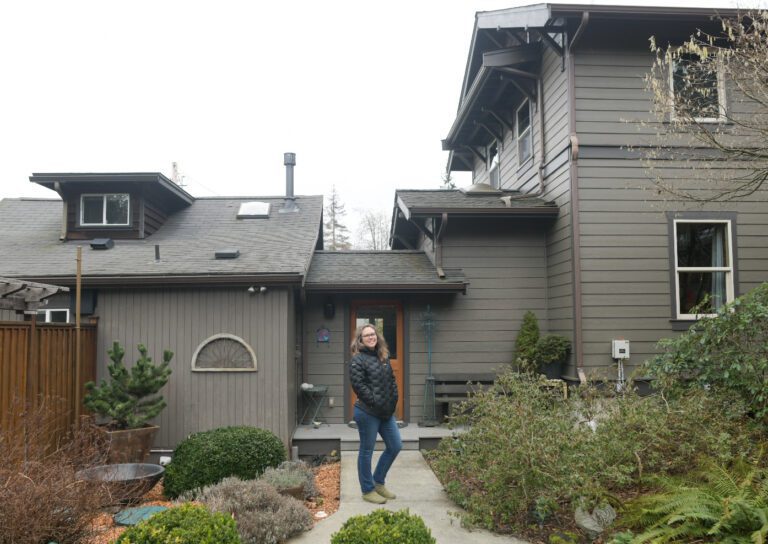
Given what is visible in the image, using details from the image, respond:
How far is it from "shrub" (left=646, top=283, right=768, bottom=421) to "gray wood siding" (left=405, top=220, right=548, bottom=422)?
10.1 feet

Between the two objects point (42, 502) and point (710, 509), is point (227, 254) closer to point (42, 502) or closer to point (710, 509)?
point (42, 502)

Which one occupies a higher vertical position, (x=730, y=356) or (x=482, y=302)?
(x=482, y=302)

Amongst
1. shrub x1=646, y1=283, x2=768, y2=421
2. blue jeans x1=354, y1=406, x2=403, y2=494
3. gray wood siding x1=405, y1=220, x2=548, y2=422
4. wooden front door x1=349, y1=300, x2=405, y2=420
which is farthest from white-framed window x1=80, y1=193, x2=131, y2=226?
shrub x1=646, y1=283, x2=768, y2=421

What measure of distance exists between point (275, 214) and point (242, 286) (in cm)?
351

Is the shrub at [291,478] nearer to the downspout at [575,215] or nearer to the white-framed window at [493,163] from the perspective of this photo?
the downspout at [575,215]

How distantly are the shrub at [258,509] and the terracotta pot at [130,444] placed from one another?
143 centimetres

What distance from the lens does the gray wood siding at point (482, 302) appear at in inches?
Result: 363

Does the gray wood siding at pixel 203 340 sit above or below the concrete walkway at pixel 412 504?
above

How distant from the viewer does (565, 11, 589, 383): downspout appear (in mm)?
7980

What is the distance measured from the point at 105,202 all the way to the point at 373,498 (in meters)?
7.21

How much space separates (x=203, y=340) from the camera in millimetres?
7809

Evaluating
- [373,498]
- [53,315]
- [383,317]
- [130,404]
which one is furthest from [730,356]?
[53,315]

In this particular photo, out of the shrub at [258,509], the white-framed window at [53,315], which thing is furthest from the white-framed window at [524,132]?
the white-framed window at [53,315]

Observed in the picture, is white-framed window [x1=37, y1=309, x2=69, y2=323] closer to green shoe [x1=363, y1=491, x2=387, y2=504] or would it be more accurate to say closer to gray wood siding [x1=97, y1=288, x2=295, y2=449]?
gray wood siding [x1=97, y1=288, x2=295, y2=449]
